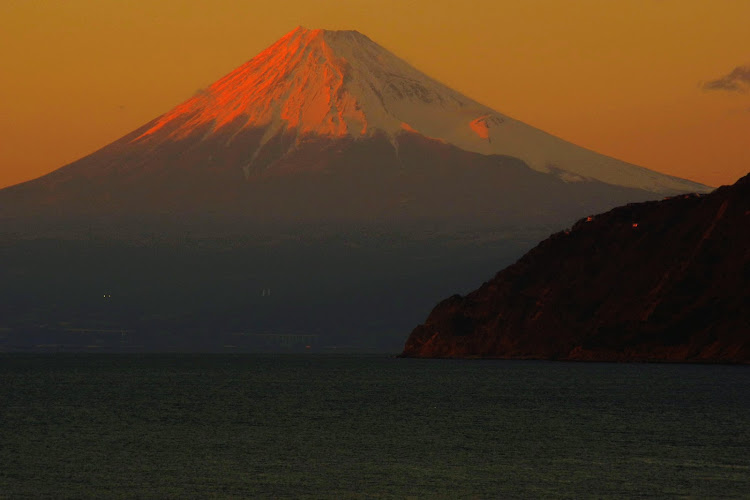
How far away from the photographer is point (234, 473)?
5694 cm

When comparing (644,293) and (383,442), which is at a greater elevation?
(644,293)

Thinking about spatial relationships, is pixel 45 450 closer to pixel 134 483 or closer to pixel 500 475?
pixel 134 483

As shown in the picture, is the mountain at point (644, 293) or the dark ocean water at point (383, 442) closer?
the dark ocean water at point (383, 442)

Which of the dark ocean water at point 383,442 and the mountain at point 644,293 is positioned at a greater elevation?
the mountain at point 644,293

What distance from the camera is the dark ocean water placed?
53500mm

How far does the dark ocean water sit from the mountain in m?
25.5

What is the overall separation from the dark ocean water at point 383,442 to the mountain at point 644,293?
1004 inches

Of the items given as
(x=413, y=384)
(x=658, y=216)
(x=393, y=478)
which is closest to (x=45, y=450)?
(x=393, y=478)

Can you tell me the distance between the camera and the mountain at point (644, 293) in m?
156

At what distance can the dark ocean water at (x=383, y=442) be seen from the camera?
53500 millimetres

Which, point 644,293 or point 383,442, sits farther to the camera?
point 644,293

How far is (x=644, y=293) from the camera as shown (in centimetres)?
17150

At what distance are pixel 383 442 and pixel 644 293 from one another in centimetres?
10595

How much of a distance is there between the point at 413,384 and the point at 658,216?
207 ft
